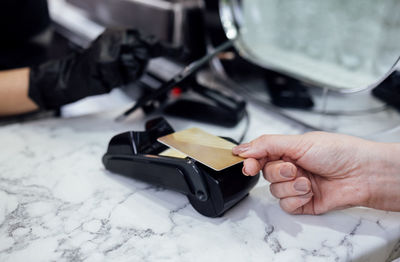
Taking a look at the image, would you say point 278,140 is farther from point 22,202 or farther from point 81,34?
point 81,34

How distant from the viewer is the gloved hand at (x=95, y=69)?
0.62 m

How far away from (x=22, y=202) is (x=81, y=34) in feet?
2.24

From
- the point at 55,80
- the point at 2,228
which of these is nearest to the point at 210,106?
the point at 55,80

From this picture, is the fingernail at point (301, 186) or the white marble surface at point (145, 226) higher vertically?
the fingernail at point (301, 186)

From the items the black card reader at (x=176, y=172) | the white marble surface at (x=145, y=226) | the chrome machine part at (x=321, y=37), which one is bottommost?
the white marble surface at (x=145, y=226)

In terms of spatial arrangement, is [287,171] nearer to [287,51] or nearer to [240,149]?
[240,149]

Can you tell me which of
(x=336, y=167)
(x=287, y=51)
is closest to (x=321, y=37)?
(x=287, y=51)

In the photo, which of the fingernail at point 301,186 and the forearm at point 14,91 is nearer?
the fingernail at point 301,186

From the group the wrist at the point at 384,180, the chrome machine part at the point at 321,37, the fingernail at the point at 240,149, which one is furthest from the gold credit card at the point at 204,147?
the chrome machine part at the point at 321,37

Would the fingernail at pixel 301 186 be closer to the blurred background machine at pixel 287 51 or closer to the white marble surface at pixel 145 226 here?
the white marble surface at pixel 145 226

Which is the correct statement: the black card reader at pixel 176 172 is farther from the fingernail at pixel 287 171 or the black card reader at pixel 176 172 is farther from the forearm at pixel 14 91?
the forearm at pixel 14 91

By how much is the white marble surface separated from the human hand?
2 cm

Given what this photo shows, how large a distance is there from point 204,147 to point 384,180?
23cm

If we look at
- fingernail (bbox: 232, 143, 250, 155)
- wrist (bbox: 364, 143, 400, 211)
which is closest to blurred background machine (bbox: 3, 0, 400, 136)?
wrist (bbox: 364, 143, 400, 211)
